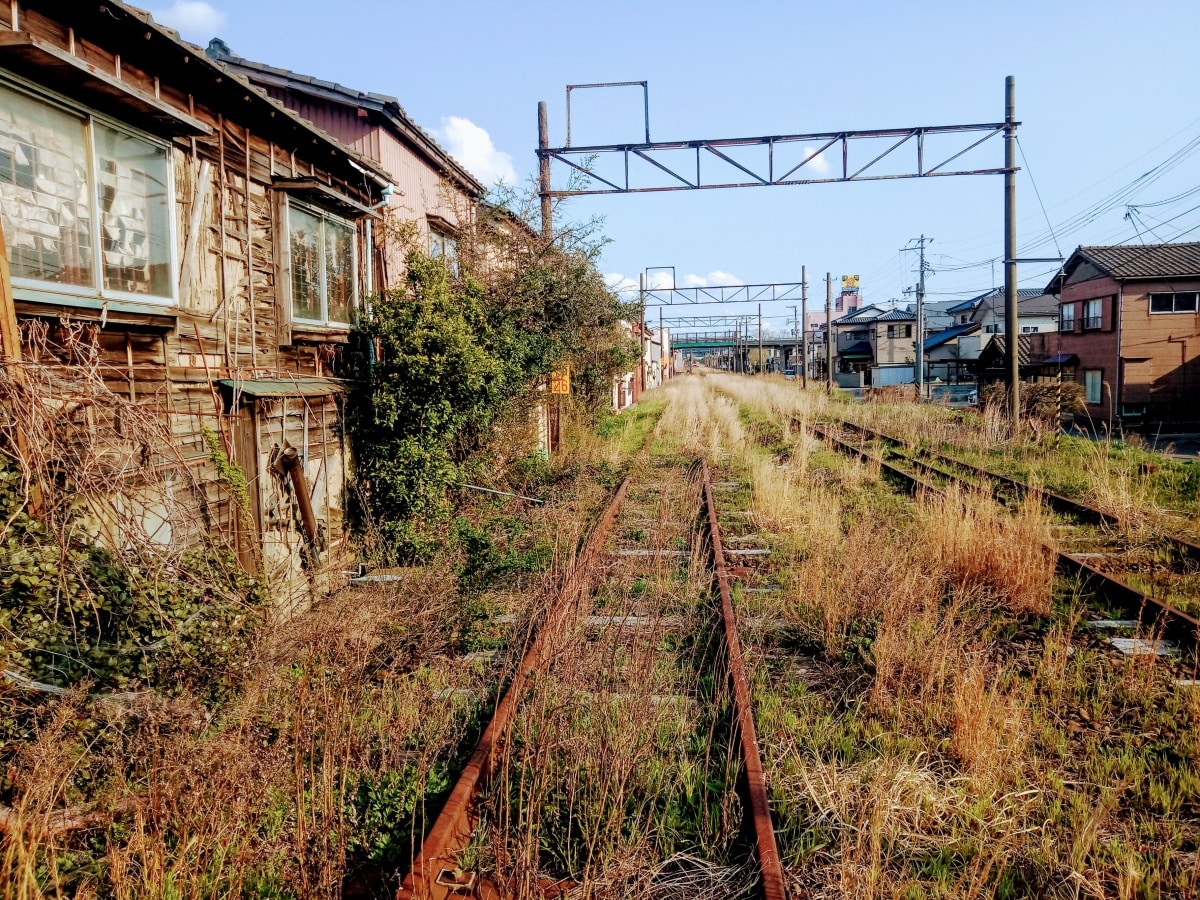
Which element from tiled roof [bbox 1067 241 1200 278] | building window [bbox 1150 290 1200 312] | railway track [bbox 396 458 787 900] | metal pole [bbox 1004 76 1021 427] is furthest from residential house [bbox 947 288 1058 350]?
railway track [bbox 396 458 787 900]

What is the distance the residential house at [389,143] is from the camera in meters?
11.2

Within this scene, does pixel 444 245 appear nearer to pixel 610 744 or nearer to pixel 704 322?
pixel 610 744

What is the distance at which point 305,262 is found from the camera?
863 centimetres

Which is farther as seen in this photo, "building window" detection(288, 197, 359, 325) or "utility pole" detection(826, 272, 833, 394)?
"utility pole" detection(826, 272, 833, 394)

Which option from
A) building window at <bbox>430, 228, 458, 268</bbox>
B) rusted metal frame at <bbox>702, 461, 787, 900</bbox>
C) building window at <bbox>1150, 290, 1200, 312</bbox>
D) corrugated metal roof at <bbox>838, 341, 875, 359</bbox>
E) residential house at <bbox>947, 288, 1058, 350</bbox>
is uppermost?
residential house at <bbox>947, 288, 1058, 350</bbox>

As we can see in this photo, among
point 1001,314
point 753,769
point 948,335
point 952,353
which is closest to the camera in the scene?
point 753,769

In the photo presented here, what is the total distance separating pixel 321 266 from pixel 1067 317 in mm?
34872

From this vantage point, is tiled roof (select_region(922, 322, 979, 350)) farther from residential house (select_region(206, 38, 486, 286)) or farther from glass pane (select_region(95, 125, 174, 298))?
glass pane (select_region(95, 125, 174, 298))

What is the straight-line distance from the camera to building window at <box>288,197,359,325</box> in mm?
8422

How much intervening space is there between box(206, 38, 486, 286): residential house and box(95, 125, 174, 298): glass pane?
4.31m

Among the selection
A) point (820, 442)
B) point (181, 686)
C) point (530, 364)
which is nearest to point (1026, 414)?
point (820, 442)

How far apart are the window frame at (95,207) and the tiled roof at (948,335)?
212ft

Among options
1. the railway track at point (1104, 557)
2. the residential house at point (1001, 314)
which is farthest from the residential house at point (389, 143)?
the residential house at point (1001, 314)

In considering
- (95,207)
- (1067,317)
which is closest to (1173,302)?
(1067,317)
